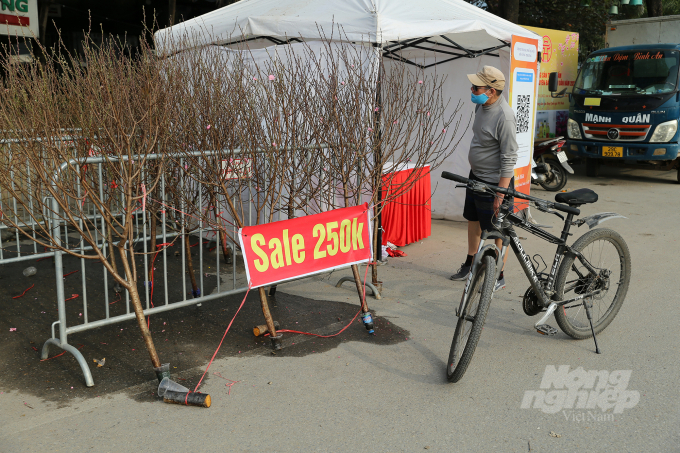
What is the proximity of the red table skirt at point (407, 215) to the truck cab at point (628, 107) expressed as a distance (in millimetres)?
6181

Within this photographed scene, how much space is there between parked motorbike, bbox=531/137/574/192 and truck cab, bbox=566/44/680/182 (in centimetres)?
127

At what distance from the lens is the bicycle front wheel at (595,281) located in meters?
4.44

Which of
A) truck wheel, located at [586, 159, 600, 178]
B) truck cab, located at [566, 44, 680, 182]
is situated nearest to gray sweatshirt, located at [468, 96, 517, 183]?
truck cab, located at [566, 44, 680, 182]

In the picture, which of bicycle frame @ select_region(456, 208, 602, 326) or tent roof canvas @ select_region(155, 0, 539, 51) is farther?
tent roof canvas @ select_region(155, 0, 539, 51)

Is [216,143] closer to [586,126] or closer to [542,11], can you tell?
[586,126]

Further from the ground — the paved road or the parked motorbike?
the parked motorbike

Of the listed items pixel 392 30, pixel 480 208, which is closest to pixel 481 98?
pixel 480 208

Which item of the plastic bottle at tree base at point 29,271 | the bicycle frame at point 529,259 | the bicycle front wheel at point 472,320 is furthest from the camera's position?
the plastic bottle at tree base at point 29,271

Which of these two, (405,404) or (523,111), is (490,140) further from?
(405,404)

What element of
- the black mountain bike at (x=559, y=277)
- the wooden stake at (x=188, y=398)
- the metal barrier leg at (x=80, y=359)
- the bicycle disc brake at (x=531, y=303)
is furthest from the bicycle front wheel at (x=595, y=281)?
the metal barrier leg at (x=80, y=359)

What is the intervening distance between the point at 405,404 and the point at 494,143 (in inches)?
108

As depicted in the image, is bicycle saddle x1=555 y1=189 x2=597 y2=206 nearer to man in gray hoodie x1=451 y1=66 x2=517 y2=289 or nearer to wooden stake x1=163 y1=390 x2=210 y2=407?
man in gray hoodie x1=451 y1=66 x2=517 y2=289

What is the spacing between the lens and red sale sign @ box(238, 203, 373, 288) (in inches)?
164

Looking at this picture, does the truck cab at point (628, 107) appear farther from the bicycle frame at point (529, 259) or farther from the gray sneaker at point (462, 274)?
the bicycle frame at point (529, 259)
